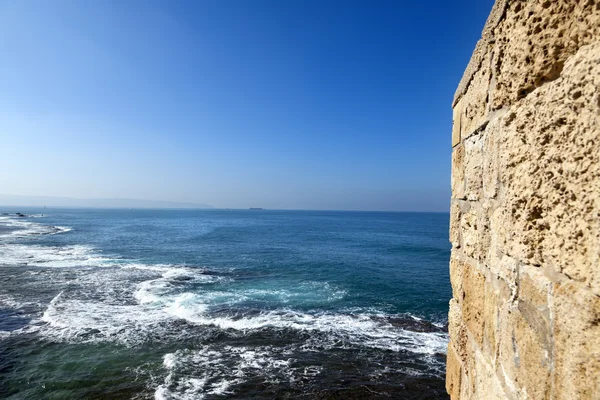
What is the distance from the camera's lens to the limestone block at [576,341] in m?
1.13

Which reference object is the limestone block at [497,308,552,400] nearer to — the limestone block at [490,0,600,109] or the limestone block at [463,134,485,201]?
the limestone block at [463,134,485,201]

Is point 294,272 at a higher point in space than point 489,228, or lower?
lower

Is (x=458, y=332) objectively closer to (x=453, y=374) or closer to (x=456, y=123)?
(x=453, y=374)

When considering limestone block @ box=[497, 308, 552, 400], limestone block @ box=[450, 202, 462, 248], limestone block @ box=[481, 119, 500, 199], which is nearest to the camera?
limestone block @ box=[497, 308, 552, 400]

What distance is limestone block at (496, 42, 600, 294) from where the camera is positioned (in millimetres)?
1128

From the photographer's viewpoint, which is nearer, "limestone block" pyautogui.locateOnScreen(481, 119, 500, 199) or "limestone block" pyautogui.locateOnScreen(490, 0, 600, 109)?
"limestone block" pyautogui.locateOnScreen(490, 0, 600, 109)

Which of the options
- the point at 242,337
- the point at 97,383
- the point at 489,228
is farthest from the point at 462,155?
the point at 242,337

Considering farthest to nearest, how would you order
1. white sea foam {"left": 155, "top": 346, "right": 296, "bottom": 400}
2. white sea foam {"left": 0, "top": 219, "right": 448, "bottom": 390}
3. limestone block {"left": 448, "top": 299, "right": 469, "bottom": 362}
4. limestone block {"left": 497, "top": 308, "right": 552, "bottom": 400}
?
1. white sea foam {"left": 0, "top": 219, "right": 448, "bottom": 390}
2. white sea foam {"left": 155, "top": 346, "right": 296, "bottom": 400}
3. limestone block {"left": 448, "top": 299, "right": 469, "bottom": 362}
4. limestone block {"left": 497, "top": 308, "right": 552, "bottom": 400}

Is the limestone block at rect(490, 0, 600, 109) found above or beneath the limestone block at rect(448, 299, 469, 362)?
above

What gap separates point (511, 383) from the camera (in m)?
1.63

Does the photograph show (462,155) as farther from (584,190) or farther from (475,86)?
(584,190)

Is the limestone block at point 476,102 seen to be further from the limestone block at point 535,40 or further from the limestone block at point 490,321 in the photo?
the limestone block at point 490,321

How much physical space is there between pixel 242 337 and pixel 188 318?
10.8ft

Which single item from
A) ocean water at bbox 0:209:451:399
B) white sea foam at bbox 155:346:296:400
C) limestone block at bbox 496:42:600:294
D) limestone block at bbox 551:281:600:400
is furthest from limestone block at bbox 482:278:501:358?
white sea foam at bbox 155:346:296:400
